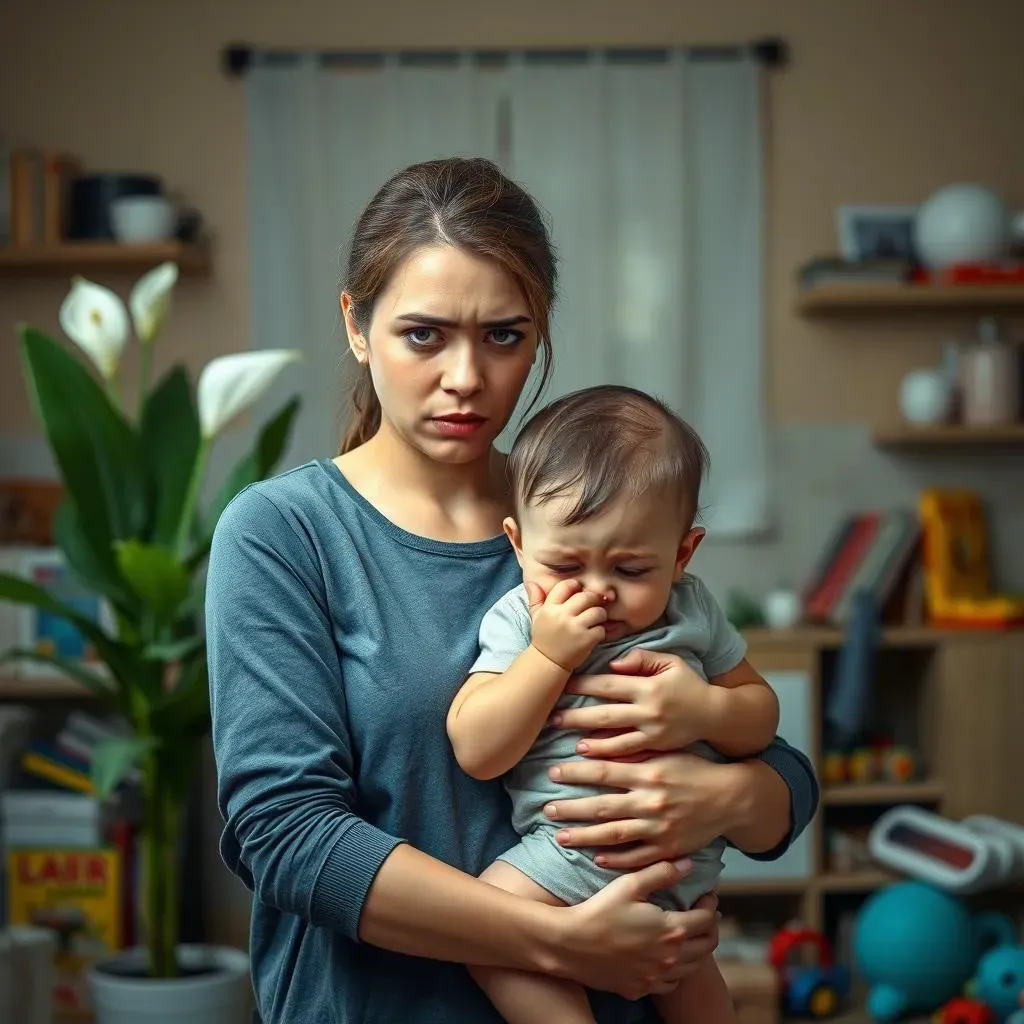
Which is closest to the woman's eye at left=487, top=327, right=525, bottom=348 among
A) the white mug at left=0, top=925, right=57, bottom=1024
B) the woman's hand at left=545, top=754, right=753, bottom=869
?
the woman's hand at left=545, top=754, right=753, bottom=869

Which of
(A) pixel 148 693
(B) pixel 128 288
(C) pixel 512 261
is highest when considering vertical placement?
(B) pixel 128 288

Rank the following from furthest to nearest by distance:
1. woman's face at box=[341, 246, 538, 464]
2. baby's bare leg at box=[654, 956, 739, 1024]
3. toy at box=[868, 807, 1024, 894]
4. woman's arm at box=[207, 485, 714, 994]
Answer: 1. toy at box=[868, 807, 1024, 894]
2. baby's bare leg at box=[654, 956, 739, 1024]
3. woman's face at box=[341, 246, 538, 464]
4. woman's arm at box=[207, 485, 714, 994]

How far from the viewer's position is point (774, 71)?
429cm

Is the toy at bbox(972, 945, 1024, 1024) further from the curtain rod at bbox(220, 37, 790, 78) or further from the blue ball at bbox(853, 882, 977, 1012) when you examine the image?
the curtain rod at bbox(220, 37, 790, 78)

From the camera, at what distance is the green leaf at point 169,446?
311 centimetres

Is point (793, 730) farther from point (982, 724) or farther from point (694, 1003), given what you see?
point (694, 1003)

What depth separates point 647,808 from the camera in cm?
125

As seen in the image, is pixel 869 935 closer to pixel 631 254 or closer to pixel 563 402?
pixel 631 254

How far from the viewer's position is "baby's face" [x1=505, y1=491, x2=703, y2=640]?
4.22 feet

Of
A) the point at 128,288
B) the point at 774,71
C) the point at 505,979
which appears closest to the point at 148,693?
the point at 128,288

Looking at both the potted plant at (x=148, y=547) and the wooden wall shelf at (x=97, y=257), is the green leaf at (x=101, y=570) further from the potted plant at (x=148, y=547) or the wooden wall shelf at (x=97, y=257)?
the wooden wall shelf at (x=97, y=257)

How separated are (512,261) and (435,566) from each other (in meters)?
0.29

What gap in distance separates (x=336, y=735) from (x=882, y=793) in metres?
3.07

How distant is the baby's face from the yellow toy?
9.53 feet
